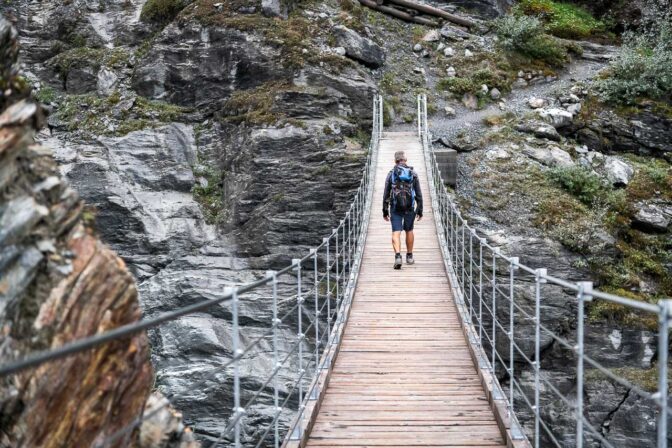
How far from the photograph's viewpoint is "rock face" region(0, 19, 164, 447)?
3.07 m

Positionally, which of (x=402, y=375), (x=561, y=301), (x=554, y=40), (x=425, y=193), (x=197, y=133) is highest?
(x=554, y=40)

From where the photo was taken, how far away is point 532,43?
18609mm

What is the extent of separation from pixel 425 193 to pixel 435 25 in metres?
10.1

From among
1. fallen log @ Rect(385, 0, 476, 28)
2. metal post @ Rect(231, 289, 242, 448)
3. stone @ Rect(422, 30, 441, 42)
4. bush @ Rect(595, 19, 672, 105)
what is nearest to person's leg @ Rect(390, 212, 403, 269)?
metal post @ Rect(231, 289, 242, 448)

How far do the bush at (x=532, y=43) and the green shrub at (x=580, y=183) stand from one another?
256 inches

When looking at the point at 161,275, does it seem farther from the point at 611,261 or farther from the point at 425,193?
the point at 611,261

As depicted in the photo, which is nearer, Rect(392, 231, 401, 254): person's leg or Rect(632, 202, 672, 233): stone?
Rect(392, 231, 401, 254): person's leg

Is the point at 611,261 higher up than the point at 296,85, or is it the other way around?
the point at 296,85

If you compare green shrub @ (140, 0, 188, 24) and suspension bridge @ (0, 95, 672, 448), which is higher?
green shrub @ (140, 0, 188, 24)

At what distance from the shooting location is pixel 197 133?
1447cm

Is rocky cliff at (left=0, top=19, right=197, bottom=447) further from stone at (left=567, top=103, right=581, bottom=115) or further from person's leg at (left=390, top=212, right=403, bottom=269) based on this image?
stone at (left=567, top=103, right=581, bottom=115)

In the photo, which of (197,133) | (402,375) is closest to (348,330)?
(402,375)

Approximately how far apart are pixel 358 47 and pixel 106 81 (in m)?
6.66

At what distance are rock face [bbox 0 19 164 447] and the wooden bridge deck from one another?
4.32 ft
